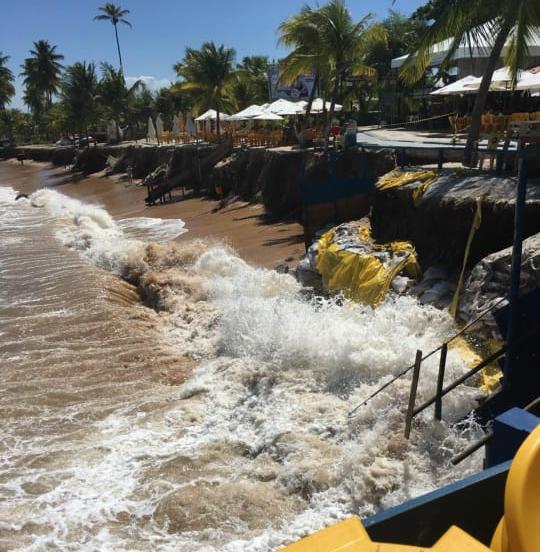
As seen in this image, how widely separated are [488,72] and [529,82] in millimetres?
2635

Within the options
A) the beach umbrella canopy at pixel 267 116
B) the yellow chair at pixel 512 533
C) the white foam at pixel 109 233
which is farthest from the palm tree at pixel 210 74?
the yellow chair at pixel 512 533

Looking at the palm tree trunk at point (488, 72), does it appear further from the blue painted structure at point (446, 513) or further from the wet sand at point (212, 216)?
the blue painted structure at point (446, 513)

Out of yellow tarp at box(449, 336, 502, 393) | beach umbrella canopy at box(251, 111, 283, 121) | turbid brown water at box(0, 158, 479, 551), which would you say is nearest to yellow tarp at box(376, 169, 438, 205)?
turbid brown water at box(0, 158, 479, 551)

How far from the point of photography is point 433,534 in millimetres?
3406

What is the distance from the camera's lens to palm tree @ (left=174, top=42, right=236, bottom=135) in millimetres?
31781

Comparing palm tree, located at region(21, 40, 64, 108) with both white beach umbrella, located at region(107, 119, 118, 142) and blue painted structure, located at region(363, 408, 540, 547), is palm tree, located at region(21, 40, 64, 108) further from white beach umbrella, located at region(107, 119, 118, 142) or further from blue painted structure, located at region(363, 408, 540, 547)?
blue painted structure, located at region(363, 408, 540, 547)

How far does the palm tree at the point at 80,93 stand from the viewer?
169ft

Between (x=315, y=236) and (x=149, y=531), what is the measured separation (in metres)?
9.95

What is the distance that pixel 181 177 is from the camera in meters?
30.9

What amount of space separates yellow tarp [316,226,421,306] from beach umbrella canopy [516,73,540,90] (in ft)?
21.0

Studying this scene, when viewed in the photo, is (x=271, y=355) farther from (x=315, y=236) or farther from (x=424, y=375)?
(x=315, y=236)

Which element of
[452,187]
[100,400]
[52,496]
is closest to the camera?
[52,496]

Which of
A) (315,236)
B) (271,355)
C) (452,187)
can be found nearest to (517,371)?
(271,355)

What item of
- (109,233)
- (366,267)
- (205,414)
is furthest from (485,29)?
(109,233)
